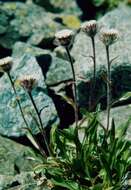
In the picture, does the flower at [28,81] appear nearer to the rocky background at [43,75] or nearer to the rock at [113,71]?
the rocky background at [43,75]

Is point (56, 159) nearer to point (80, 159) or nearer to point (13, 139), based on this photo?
point (80, 159)

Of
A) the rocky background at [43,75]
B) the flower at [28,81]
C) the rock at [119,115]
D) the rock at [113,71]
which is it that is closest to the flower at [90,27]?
the rocky background at [43,75]

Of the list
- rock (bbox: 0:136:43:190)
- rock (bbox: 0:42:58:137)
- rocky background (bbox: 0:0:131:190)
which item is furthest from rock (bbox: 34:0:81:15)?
rock (bbox: 0:136:43:190)

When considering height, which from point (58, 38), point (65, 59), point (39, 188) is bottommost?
point (39, 188)

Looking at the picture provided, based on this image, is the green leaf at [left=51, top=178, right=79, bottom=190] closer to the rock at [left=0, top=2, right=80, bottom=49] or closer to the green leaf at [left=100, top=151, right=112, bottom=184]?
the green leaf at [left=100, top=151, right=112, bottom=184]

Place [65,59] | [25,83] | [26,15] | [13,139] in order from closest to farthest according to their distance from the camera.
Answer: [25,83], [13,139], [65,59], [26,15]

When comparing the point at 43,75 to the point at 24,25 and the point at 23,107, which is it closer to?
the point at 23,107

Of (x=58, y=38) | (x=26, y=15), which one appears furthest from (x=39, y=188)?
(x=26, y=15)
